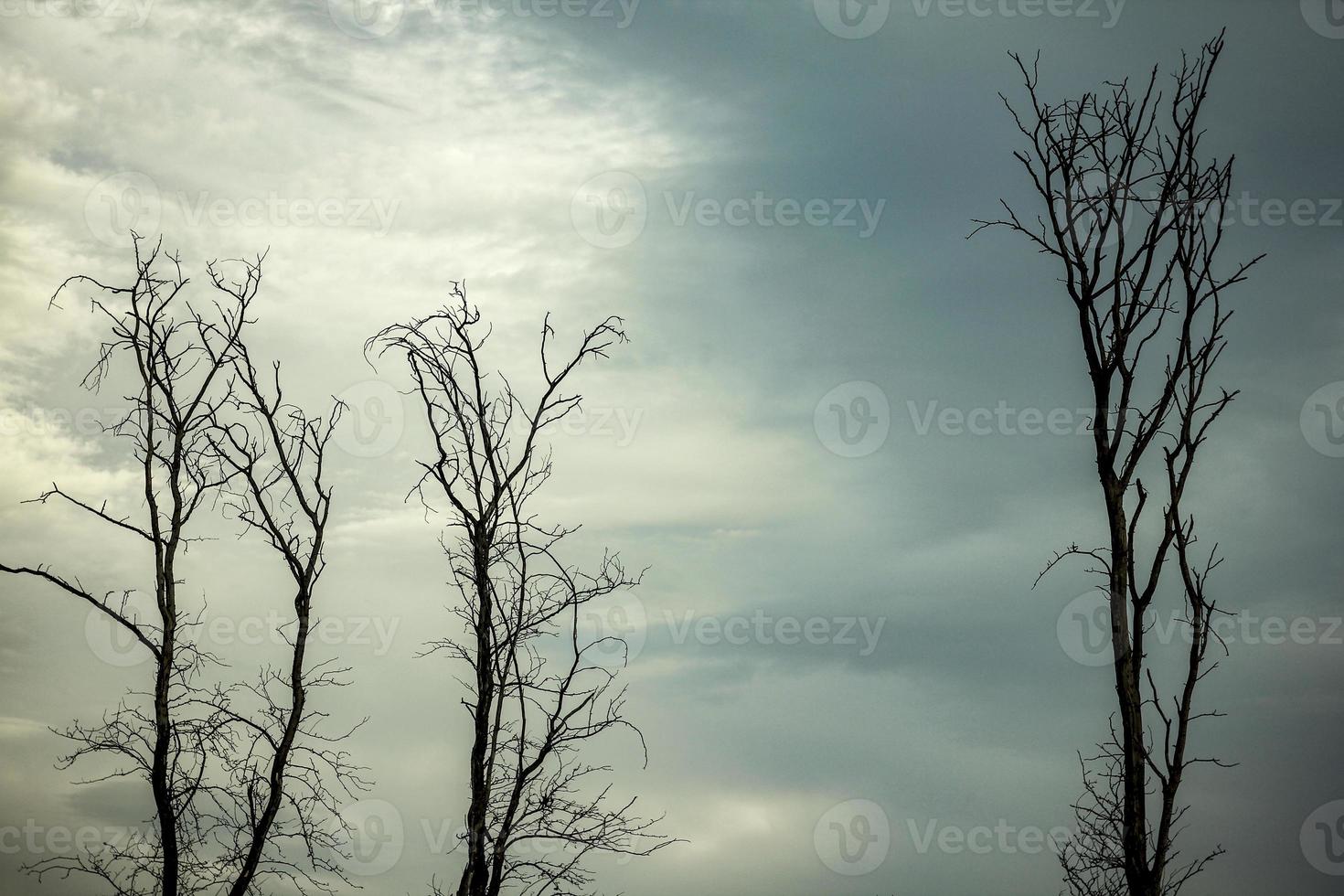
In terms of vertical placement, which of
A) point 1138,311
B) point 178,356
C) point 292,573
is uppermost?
point 178,356

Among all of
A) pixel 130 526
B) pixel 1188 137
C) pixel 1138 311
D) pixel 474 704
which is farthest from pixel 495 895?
pixel 1188 137

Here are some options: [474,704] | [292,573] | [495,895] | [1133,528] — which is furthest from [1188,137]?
[292,573]

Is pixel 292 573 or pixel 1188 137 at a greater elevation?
pixel 1188 137

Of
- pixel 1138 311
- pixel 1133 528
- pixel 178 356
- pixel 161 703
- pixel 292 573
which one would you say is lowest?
pixel 161 703

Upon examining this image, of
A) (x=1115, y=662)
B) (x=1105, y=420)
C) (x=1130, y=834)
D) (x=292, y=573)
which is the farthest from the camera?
(x=292, y=573)

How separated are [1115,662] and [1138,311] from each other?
11.2 feet

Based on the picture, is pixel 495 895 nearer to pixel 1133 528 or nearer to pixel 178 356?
pixel 1133 528

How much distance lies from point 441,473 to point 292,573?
415 centimetres

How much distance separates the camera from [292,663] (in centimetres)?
1405

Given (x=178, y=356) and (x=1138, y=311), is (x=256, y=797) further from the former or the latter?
(x=1138, y=311)

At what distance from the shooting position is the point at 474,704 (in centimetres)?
1103

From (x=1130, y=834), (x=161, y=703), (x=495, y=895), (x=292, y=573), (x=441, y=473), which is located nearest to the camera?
(x=1130, y=834)

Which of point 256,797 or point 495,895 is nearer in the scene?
point 495,895

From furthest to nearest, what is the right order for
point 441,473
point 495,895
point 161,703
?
1. point 161,703
2. point 441,473
3. point 495,895
